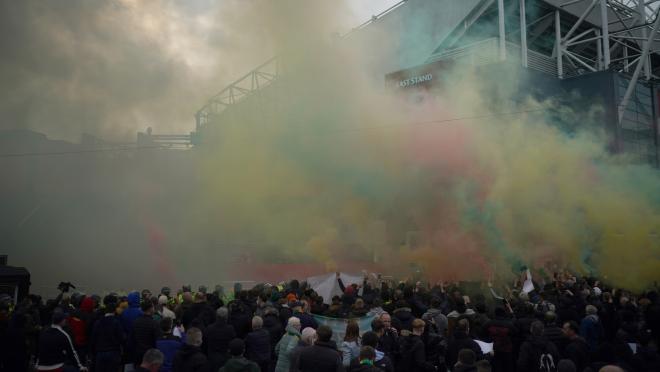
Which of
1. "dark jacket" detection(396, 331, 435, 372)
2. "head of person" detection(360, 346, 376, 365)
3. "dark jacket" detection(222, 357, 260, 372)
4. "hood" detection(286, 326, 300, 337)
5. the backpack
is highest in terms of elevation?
"head of person" detection(360, 346, 376, 365)

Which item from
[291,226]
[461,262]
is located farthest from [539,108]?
[291,226]

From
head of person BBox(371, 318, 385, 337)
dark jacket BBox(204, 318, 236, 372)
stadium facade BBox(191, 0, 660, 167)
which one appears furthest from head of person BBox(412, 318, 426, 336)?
stadium facade BBox(191, 0, 660, 167)

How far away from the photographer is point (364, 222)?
63.5 ft

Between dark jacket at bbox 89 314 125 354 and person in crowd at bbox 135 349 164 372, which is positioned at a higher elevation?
person in crowd at bbox 135 349 164 372

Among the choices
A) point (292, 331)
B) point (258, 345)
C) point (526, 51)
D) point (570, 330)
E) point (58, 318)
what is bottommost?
point (258, 345)

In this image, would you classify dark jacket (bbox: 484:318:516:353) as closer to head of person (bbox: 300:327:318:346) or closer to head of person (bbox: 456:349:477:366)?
head of person (bbox: 456:349:477:366)

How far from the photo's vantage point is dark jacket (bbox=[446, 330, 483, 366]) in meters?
5.68

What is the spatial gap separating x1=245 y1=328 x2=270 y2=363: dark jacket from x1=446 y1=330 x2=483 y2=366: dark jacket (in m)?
2.18

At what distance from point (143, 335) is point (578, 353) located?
529 cm

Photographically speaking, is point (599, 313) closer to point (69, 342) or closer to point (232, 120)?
point (69, 342)

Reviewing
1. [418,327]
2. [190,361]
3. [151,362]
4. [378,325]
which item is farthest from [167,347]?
[418,327]

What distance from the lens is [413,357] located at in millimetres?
5328

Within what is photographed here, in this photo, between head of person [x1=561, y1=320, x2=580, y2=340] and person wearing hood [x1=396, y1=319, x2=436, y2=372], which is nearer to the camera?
person wearing hood [x1=396, y1=319, x2=436, y2=372]

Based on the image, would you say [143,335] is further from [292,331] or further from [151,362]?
[151,362]
